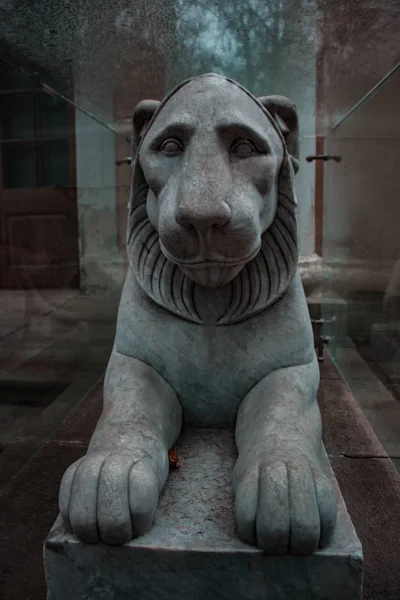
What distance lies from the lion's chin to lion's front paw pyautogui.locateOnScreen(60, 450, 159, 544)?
370mm

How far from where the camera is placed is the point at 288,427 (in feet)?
3.30

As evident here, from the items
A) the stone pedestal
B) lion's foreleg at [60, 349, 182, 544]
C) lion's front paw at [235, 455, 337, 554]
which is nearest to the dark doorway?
lion's foreleg at [60, 349, 182, 544]

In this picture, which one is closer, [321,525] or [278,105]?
[321,525]

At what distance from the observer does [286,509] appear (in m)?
0.80

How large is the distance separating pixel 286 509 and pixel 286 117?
849 mm

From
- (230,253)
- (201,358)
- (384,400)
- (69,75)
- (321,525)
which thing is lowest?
(384,400)

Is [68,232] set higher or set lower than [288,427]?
higher

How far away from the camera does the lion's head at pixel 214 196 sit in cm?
90

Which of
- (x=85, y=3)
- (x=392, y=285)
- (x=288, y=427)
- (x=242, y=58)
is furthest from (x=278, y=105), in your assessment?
(x=242, y=58)

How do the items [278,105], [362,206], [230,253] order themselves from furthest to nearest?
[362,206], [278,105], [230,253]

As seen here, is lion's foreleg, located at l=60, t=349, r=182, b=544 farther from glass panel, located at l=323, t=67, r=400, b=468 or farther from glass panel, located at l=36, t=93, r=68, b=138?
glass panel, located at l=36, t=93, r=68, b=138

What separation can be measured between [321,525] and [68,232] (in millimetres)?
2109

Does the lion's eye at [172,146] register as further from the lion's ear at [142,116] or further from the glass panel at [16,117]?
the glass panel at [16,117]

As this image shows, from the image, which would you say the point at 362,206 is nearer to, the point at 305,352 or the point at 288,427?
the point at 305,352
